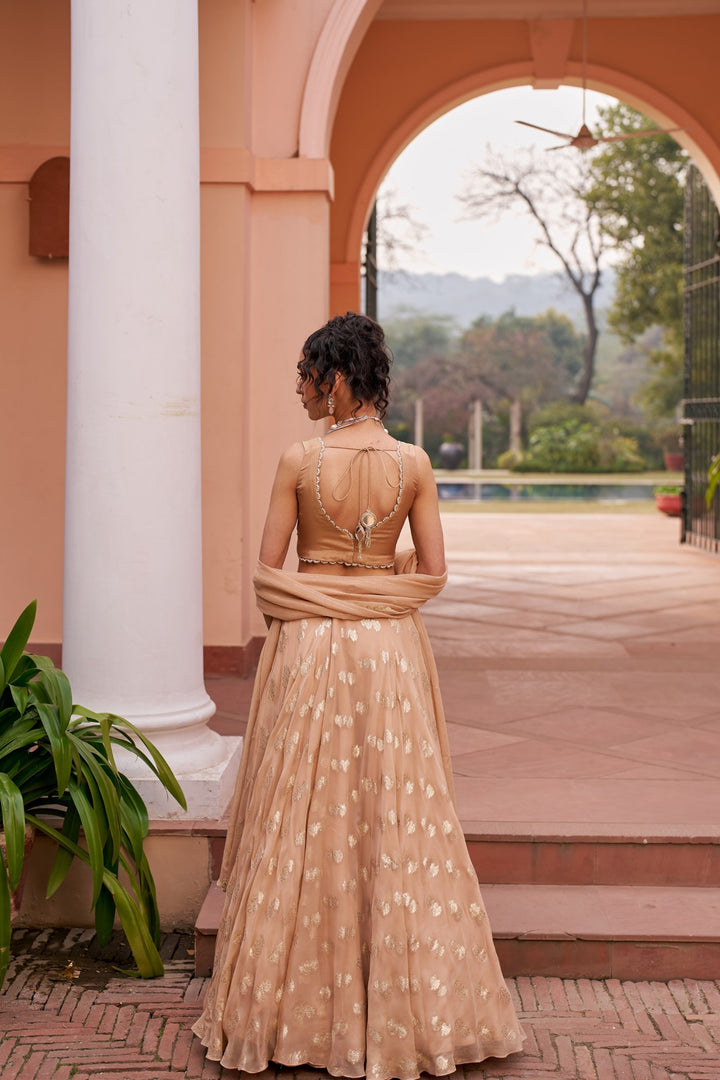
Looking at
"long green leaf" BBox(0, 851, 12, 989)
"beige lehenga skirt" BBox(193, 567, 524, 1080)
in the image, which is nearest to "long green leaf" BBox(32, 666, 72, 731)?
"long green leaf" BBox(0, 851, 12, 989)

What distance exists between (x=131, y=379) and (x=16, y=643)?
0.87 m

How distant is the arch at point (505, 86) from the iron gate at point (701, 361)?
4.94ft

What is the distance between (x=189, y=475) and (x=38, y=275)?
231 centimetres

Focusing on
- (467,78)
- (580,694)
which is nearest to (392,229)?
(467,78)

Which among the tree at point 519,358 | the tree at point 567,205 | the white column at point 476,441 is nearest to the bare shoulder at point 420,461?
the white column at point 476,441

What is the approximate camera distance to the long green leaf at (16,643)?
3.27 m

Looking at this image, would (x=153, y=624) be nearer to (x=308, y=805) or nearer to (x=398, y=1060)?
(x=308, y=805)

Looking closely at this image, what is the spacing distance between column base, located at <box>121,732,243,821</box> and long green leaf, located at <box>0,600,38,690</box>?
0.54 metres

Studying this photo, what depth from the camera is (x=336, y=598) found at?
9.20ft

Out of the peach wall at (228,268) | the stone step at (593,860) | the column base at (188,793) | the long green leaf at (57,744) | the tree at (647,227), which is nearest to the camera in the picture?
the long green leaf at (57,744)

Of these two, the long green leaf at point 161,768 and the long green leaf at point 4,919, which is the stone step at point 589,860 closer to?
the long green leaf at point 161,768

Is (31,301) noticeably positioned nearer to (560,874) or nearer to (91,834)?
(91,834)

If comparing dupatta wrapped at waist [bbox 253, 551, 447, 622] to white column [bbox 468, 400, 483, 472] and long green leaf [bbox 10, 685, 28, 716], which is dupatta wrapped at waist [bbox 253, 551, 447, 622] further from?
white column [bbox 468, 400, 483, 472]

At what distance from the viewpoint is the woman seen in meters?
2.65
